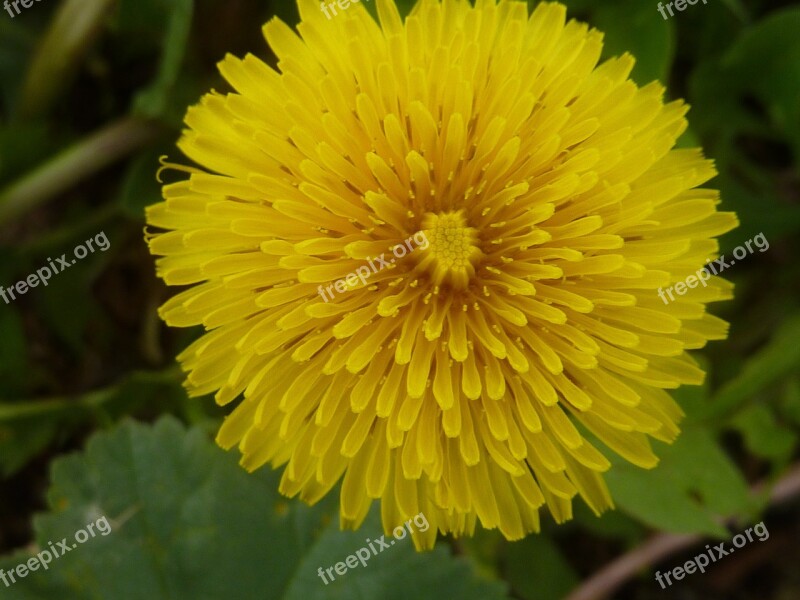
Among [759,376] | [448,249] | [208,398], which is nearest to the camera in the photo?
[448,249]

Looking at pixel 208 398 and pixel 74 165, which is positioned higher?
pixel 74 165

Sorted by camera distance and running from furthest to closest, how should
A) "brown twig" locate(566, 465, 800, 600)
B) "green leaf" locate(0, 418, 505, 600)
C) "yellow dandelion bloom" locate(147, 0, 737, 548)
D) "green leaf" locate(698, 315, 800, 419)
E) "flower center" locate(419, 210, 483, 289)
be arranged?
"brown twig" locate(566, 465, 800, 600) → "green leaf" locate(698, 315, 800, 419) → "green leaf" locate(0, 418, 505, 600) → "flower center" locate(419, 210, 483, 289) → "yellow dandelion bloom" locate(147, 0, 737, 548)

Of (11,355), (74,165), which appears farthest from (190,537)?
(74,165)

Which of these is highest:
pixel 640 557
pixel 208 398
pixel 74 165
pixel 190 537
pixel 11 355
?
pixel 74 165

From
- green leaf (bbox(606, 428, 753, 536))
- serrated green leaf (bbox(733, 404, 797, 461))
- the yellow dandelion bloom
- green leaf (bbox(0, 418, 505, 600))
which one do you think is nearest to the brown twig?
serrated green leaf (bbox(733, 404, 797, 461))

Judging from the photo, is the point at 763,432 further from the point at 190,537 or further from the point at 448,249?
the point at 190,537

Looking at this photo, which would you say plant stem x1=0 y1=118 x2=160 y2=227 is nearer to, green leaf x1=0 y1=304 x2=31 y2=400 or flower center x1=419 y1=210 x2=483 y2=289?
green leaf x1=0 y1=304 x2=31 y2=400

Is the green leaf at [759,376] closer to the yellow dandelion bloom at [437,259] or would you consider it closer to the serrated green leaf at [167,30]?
the yellow dandelion bloom at [437,259]
